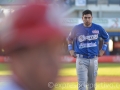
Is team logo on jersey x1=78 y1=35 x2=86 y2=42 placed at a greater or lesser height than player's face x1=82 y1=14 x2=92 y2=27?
lesser

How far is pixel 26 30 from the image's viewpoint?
1670 mm

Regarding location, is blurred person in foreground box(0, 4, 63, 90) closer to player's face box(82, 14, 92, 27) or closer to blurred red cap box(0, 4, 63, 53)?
blurred red cap box(0, 4, 63, 53)

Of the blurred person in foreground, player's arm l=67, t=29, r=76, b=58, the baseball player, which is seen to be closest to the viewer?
the blurred person in foreground

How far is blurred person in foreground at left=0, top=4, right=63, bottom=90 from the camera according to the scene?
5.42ft

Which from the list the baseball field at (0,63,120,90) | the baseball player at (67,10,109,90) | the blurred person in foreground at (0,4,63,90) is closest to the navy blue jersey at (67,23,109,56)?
the baseball player at (67,10,109,90)

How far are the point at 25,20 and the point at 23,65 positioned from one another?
0.22 metres

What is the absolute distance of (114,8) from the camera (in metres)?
39.2

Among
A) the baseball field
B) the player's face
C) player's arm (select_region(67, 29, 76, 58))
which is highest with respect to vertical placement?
the player's face

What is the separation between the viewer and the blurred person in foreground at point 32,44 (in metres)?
1.65

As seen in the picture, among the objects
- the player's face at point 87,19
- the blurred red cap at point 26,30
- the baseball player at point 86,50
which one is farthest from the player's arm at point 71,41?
the blurred red cap at point 26,30

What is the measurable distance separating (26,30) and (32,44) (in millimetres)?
76

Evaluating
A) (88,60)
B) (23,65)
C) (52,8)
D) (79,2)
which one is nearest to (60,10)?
(52,8)

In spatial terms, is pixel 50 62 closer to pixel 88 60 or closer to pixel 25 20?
pixel 25 20

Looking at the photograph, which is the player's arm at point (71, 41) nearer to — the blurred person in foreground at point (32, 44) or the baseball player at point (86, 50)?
the baseball player at point (86, 50)
